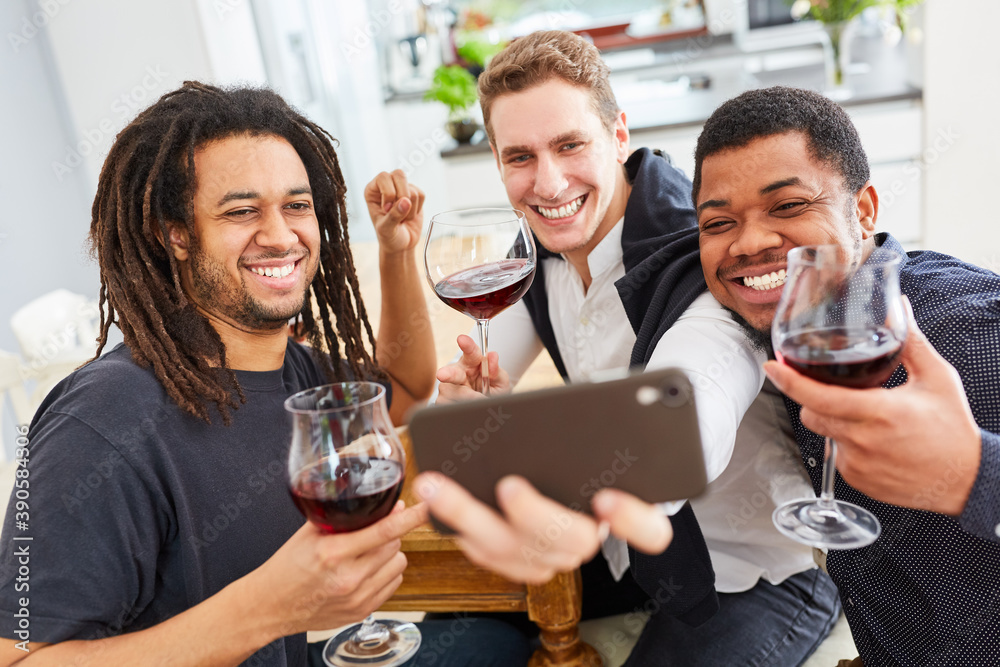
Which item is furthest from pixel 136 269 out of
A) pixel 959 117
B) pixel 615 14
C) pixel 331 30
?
pixel 615 14

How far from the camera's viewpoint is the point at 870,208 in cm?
121

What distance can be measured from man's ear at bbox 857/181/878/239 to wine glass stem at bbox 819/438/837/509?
Answer: 451 mm

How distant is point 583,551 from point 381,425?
0.79 feet

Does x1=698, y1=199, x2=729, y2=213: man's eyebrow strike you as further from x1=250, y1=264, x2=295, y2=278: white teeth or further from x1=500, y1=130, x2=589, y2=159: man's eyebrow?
x1=250, y1=264, x2=295, y2=278: white teeth

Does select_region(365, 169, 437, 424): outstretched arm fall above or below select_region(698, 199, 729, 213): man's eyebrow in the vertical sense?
below

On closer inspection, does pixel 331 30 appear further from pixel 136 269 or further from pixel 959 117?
pixel 136 269

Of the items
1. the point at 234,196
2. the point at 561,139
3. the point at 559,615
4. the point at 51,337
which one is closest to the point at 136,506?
the point at 234,196

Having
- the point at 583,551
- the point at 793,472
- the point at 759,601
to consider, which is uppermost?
the point at 583,551

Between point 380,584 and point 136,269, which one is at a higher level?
point 136,269

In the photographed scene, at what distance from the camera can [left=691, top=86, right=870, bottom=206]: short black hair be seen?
1.14 metres

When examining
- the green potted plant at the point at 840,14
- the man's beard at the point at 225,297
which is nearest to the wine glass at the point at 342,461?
the man's beard at the point at 225,297

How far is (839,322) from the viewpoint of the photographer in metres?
0.81

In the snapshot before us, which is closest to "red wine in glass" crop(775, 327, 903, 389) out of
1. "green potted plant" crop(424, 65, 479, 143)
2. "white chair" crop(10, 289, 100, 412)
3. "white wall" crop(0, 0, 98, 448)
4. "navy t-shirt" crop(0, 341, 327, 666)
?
"navy t-shirt" crop(0, 341, 327, 666)

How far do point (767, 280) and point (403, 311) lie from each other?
79 centimetres
